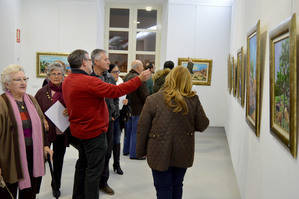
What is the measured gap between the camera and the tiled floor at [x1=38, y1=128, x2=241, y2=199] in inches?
220

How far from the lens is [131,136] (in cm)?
766

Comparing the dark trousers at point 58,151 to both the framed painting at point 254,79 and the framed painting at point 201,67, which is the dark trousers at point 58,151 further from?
the framed painting at point 201,67

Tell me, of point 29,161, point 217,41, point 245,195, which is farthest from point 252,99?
point 217,41

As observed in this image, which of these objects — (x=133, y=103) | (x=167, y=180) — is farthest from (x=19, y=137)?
(x=133, y=103)

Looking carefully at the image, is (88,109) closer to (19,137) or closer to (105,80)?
(19,137)

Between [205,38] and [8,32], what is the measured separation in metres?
6.73

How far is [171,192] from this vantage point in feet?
13.1

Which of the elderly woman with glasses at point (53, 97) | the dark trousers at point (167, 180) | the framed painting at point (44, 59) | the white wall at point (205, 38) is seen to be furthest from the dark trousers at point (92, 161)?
the white wall at point (205, 38)

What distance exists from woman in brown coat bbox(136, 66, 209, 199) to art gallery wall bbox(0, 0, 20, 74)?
615 cm

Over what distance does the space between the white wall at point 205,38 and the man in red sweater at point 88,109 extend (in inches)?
333

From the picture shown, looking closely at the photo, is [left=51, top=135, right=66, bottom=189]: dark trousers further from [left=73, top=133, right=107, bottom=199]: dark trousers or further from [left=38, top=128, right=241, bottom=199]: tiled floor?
[left=73, top=133, right=107, bottom=199]: dark trousers

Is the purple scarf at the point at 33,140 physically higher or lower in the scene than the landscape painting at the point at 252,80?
lower

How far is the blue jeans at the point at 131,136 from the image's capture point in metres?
7.54

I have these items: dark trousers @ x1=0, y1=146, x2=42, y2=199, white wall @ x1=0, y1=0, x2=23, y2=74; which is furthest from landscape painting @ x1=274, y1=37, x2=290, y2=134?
white wall @ x1=0, y1=0, x2=23, y2=74
